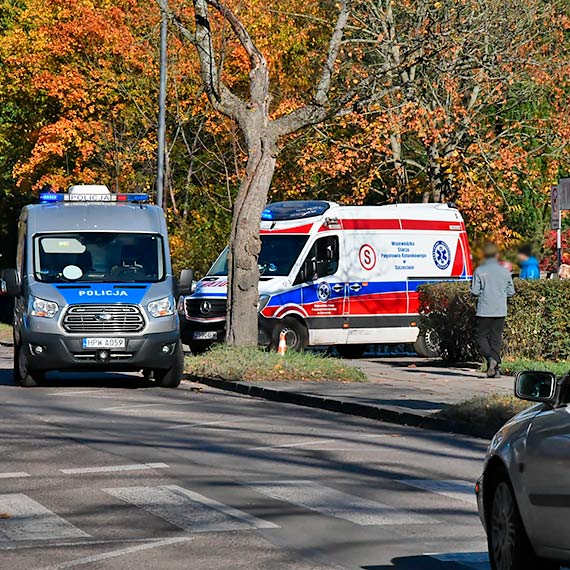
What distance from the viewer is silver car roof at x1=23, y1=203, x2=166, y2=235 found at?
2183 cm

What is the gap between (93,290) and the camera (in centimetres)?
2103

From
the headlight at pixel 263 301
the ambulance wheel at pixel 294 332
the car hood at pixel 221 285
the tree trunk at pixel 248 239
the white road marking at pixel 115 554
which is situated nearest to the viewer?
the white road marking at pixel 115 554

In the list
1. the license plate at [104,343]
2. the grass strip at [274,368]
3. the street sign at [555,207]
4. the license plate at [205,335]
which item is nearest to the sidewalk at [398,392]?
the grass strip at [274,368]

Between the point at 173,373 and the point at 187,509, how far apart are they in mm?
11650

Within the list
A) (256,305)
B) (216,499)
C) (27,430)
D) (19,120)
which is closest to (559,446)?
(216,499)

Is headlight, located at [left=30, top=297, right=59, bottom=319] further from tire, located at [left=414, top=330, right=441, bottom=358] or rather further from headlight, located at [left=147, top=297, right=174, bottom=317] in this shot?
tire, located at [left=414, top=330, right=441, bottom=358]

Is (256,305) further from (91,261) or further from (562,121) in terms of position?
(562,121)

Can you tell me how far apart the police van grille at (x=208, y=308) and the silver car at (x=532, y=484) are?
69.7 feet

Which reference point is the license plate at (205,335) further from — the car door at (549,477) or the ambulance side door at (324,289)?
the car door at (549,477)

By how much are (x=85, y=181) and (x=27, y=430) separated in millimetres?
A: 32241

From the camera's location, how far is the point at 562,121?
3753 centimetres

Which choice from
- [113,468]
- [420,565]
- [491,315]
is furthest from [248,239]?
[420,565]

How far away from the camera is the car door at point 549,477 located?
6387 mm

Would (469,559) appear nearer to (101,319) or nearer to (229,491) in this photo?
(229,491)
